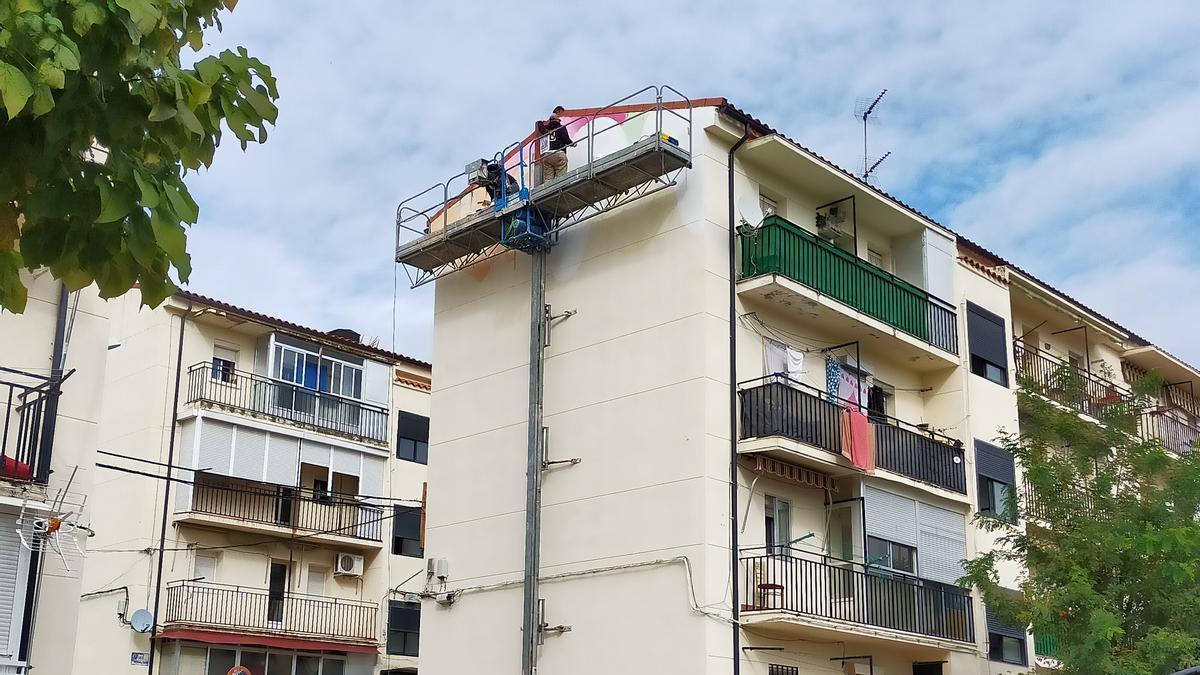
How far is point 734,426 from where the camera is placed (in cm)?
2222

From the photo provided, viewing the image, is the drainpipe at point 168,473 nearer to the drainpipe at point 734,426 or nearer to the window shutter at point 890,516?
the drainpipe at point 734,426

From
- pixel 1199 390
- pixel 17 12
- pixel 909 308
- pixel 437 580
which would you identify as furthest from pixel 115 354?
pixel 17 12

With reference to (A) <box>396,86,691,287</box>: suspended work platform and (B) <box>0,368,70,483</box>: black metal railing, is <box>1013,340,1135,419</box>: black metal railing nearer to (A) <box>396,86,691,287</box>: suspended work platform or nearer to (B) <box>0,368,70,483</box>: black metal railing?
(A) <box>396,86,691,287</box>: suspended work platform

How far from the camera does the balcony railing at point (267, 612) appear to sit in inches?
1298

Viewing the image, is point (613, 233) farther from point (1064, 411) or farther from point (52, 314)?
point (52, 314)

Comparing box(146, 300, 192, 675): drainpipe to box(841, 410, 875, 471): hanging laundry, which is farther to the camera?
box(146, 300, 192, 675): drainpipe

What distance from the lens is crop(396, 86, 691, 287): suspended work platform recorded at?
2270 cm

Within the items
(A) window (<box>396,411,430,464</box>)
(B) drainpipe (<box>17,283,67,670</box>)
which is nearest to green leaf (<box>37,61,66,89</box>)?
(B) drainpipe (<box>17,283,67,670</box>)

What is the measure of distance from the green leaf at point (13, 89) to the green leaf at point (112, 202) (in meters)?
0.52

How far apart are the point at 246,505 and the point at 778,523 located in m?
16.6

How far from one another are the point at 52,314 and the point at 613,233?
10.8m

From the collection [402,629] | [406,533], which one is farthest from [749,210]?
[406,533]

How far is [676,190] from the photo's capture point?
23.1 meters

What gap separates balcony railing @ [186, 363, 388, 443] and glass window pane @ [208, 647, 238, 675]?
5.87 metres
